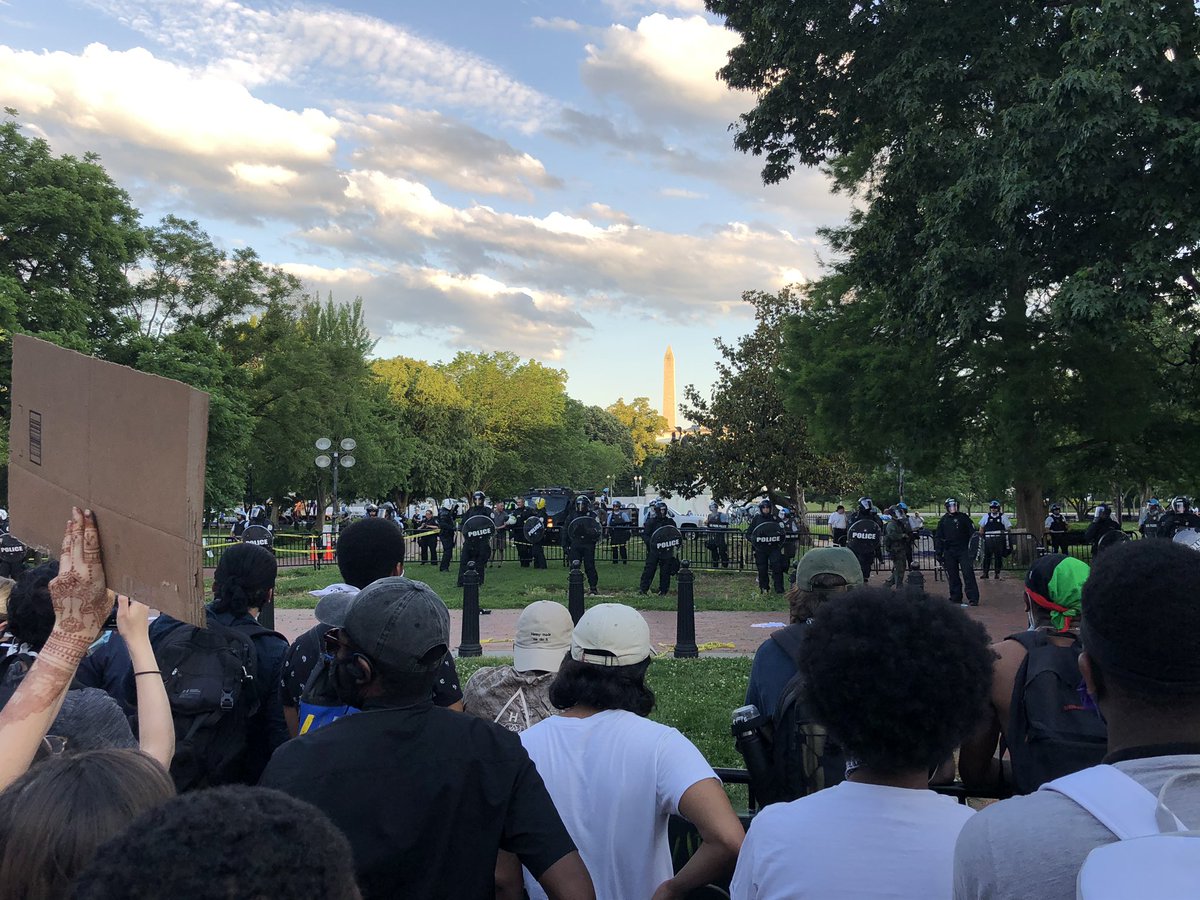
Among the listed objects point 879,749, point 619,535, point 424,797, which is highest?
point 879,749

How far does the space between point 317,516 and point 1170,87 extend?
4962 centimetres

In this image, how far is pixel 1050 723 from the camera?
3109 millimetres

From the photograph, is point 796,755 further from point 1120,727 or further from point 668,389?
point 668,389

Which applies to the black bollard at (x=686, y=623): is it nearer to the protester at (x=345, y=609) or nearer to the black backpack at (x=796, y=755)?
the protester at (x=345, y=609)

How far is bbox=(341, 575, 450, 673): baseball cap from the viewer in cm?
224

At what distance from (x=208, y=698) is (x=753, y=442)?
1202 inches

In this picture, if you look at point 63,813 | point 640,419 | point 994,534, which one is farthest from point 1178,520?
point 640,419

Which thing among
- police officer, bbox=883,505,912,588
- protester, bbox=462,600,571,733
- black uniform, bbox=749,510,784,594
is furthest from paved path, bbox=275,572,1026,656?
protester, bbox=462,600,571,733

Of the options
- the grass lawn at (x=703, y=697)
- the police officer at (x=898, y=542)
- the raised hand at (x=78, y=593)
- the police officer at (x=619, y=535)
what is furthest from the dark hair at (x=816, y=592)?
the police officer at (x=619, y=535)

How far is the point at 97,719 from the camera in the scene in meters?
2.45

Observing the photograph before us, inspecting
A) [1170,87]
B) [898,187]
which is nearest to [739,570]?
[898,187]

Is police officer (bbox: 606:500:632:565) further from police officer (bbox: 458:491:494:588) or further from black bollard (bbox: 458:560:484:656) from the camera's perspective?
black bollard (bbox: 458:560:484:656)

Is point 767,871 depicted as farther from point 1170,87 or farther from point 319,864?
point 1170,87

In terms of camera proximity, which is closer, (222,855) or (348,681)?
(222,855)
